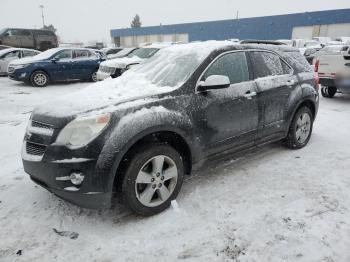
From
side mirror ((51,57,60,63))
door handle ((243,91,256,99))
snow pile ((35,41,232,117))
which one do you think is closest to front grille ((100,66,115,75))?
side mirror ((51,57,60,63))

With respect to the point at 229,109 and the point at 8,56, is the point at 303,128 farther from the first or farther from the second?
the point at 8,56

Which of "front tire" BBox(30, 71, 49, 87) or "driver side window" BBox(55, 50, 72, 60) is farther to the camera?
"driver side window" BBox(55, 50, 72, 60)

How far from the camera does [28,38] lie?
2173 cm

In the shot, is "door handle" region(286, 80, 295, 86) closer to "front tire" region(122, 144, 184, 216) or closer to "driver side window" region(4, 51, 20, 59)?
"front tire" region(122, 144, 184, 216)

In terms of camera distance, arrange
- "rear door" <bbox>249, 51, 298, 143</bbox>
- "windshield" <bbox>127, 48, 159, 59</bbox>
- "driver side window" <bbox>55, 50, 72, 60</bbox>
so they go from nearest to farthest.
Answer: "rear door" <bbox>249, 51, 298, 143</bbox> < "windshield" <bbox>127, 48, 159, 59</bbox> < "driver side window" <bbox>55, 50, 72, 60</bbox>

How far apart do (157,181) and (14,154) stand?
290cm

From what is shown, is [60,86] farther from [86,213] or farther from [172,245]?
[172,245]

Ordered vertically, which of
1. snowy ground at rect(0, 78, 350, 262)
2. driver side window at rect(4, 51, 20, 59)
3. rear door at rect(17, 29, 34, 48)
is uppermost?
rear door at rect(17, 29, 34, 48)

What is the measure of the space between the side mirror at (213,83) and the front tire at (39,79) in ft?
34.9

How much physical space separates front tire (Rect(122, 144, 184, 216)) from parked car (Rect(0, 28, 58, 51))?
21624 mm

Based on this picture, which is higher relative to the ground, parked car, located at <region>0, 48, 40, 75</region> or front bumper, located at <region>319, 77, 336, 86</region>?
parked car, located at <region>0, 48, 40, 75</region>

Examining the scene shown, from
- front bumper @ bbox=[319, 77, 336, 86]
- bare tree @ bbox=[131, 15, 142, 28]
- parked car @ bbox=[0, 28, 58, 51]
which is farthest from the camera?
bare tree @ bbox=[131, 15, 142, 28]

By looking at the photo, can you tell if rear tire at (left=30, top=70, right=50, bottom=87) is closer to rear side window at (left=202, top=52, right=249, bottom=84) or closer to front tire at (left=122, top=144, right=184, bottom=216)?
rear side window at (left=202, top=52, right=249, bottom=84)

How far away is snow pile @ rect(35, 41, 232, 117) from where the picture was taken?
323cm
